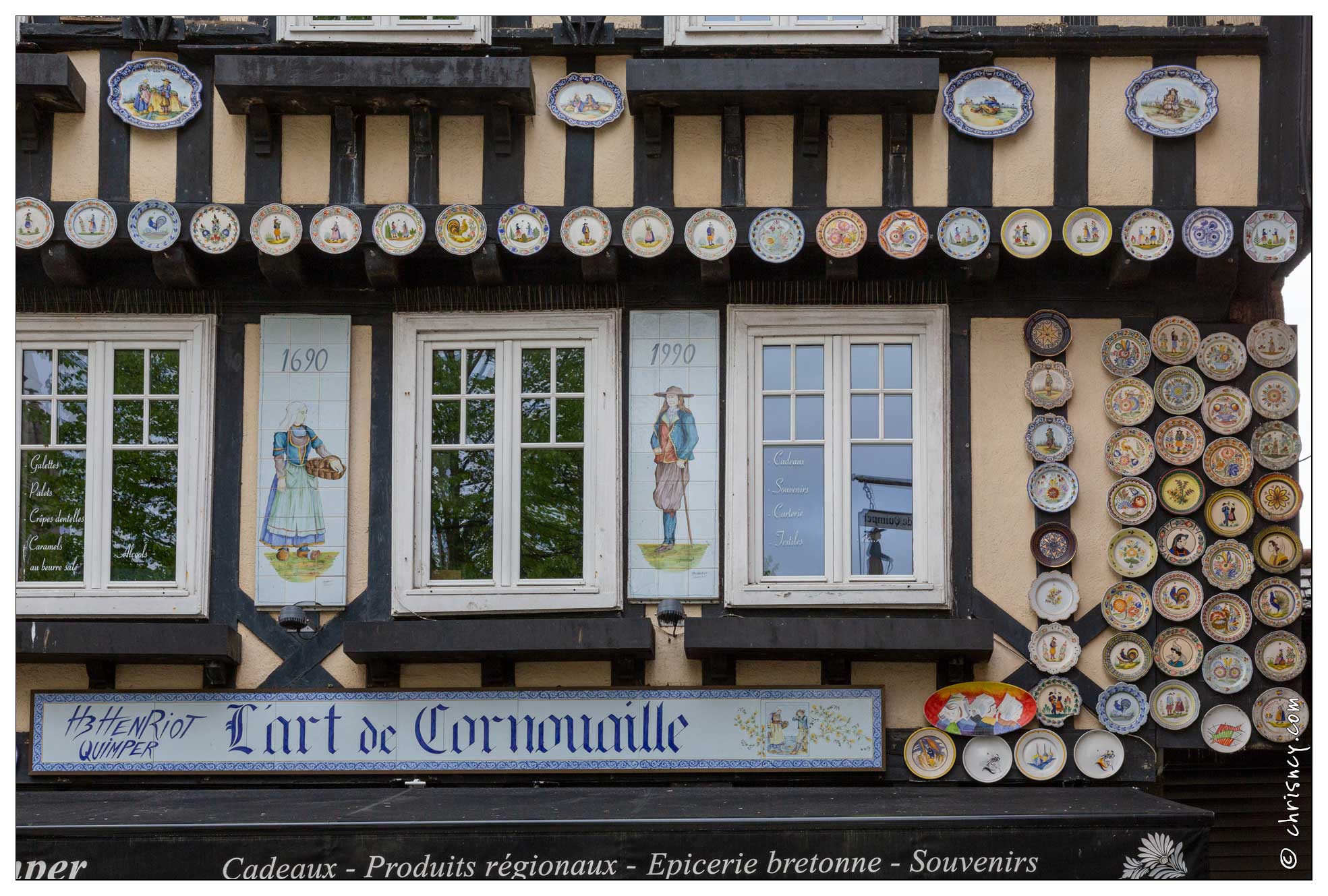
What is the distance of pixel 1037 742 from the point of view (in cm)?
908

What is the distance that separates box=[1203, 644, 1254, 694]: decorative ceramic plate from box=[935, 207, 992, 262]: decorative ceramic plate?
96.1 inches

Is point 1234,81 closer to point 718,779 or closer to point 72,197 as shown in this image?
point 718,779

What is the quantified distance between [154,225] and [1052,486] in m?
4.97

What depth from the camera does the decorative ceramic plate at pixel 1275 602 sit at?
9.08 metres

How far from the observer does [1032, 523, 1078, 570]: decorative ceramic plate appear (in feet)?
30.0

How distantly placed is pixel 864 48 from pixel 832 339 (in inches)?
62.1

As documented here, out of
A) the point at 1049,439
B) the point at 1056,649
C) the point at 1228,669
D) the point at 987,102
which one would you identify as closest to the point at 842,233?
the point at 987,102

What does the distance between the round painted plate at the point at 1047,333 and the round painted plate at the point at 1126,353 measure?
22 cm

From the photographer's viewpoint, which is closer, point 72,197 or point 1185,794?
point 72,197

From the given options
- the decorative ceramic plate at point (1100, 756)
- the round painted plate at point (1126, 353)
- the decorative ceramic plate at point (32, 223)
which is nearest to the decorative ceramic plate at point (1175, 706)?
the decorative ceramic plate at point (1100, 756)

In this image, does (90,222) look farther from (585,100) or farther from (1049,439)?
(1049,439)

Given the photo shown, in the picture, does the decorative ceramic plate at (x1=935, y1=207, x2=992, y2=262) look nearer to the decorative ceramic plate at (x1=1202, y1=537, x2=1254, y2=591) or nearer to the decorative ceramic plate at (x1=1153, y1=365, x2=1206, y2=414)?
the decorative ceramic plate at (x1=1153, y1=365, x2=1206, y2=414)

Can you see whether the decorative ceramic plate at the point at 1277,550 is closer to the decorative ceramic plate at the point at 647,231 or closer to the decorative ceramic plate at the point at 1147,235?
the decorative ceramic plate at the point at 1147,235

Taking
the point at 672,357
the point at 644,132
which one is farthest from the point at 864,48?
the point at 672,357
